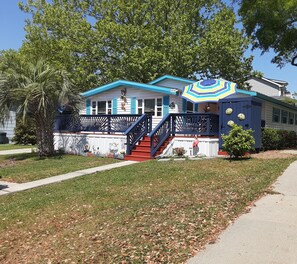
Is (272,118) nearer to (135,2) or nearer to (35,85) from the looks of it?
(35,85)

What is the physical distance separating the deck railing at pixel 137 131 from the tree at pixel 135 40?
11.3 m

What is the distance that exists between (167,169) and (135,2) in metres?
21.1

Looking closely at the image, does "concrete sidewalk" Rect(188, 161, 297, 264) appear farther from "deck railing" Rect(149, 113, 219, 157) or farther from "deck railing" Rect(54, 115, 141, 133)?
"deck railing" Rect(54, 115, 141, 133)

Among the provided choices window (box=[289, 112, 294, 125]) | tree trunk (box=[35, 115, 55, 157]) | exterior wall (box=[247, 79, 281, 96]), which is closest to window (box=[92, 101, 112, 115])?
tree trunk (box=[35, 115, 55, 157])

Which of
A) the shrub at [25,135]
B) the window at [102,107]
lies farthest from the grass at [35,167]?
the shrub at [25,135]

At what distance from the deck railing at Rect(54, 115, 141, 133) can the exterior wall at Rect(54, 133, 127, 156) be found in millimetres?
507

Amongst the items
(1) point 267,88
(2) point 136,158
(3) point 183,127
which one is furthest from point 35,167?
(1) point 267,88

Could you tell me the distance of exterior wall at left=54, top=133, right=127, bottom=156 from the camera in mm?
14805

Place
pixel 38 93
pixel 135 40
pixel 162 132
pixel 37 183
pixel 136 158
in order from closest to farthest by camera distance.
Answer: pixel 37 183, pixel 38 93, pixel 136 158, pixel 162 132, pixel 135 40

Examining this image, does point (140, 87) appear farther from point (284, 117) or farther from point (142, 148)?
point (284, 117)

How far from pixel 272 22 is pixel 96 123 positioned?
34.1ft

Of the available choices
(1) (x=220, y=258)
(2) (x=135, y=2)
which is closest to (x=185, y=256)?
(1) (x=220, y=258)

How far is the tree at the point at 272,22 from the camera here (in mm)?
16812

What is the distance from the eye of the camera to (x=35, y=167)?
12031 millimetres
